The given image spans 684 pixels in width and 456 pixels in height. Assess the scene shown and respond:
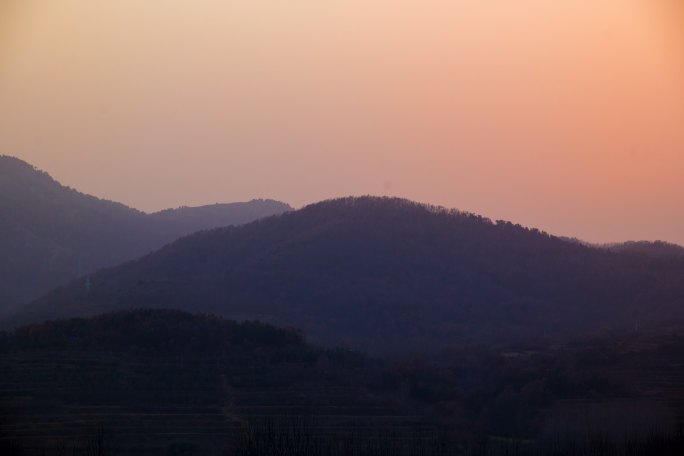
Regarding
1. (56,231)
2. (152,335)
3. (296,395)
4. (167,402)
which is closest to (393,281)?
(152,335)

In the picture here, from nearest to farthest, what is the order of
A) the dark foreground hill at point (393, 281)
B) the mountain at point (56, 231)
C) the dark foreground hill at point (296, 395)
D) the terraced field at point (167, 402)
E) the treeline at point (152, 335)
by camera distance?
the dark foreground hill at point (296, 395), the terraced field at point (167, 402), the treeline at point (152, 335), the dark foreground hill at point (393, 281), the mountain at point (56, 231)

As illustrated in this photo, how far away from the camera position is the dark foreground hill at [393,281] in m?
50.2

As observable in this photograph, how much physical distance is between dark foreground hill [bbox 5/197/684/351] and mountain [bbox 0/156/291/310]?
17826 millimetres

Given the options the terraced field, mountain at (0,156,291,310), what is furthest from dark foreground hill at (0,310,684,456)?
mountain at (0,156,291,310)

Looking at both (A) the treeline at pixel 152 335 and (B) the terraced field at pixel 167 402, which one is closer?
(B) the terraced field at pixel 167 402

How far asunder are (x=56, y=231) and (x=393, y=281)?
40311 millimetres

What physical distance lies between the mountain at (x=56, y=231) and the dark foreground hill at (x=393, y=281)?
17826 mm

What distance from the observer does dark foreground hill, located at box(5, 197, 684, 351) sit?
50.2 metres

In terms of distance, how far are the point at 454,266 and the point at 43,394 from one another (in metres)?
39.4

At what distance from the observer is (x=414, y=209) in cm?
6844

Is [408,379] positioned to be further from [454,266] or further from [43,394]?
[454,266]

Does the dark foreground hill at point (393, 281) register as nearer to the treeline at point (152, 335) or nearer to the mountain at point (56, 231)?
Result: the treeline at point (152, 335)

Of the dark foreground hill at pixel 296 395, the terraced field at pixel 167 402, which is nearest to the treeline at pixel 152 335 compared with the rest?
the dark foreground hill at pixel 296 395

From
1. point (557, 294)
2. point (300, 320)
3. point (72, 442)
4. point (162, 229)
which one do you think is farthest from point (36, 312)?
point (162, 229)
